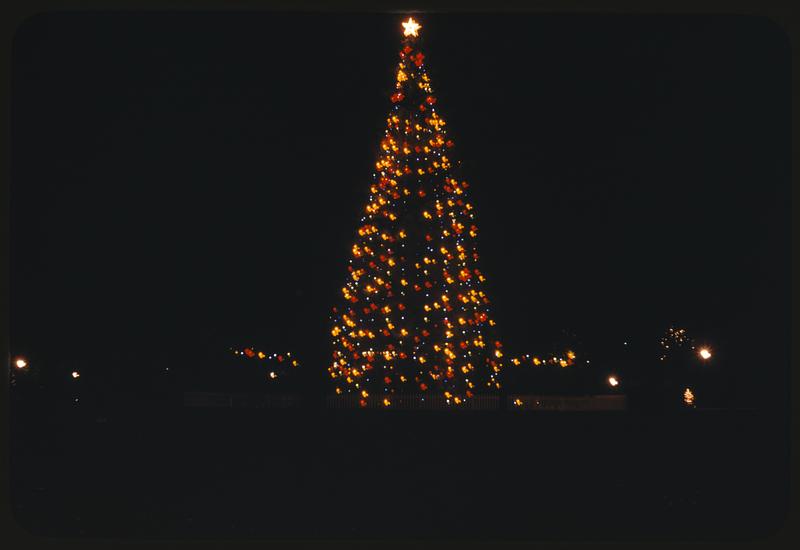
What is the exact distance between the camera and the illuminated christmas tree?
25.8 feet

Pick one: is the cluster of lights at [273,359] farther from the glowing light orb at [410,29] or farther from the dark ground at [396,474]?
the glowing light orb at [410,29]

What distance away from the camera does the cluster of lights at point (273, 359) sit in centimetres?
799

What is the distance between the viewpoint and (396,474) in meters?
5.72

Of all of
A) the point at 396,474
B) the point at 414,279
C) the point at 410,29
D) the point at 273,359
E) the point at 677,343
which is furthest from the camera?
the point at 677,343

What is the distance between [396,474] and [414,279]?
9.04 ft

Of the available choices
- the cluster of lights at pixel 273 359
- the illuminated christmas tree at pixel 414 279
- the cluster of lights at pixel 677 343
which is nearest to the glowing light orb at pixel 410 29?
the illuminated christmas tree at pixel 414 279

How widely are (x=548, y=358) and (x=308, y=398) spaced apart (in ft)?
13.9

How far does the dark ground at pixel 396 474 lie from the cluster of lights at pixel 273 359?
0.83 m

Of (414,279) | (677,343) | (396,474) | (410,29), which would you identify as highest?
(410,29)

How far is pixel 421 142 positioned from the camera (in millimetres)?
8148

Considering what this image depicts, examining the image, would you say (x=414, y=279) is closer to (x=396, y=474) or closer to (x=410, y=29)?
(x=410, y=29)

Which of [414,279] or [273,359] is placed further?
[273,359]

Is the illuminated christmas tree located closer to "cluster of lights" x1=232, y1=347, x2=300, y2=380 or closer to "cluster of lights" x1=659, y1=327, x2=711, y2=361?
"cluster of lights" x1=232, y1=347, x2=300, y2=380

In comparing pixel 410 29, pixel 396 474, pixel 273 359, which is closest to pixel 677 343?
pixel 273 359
